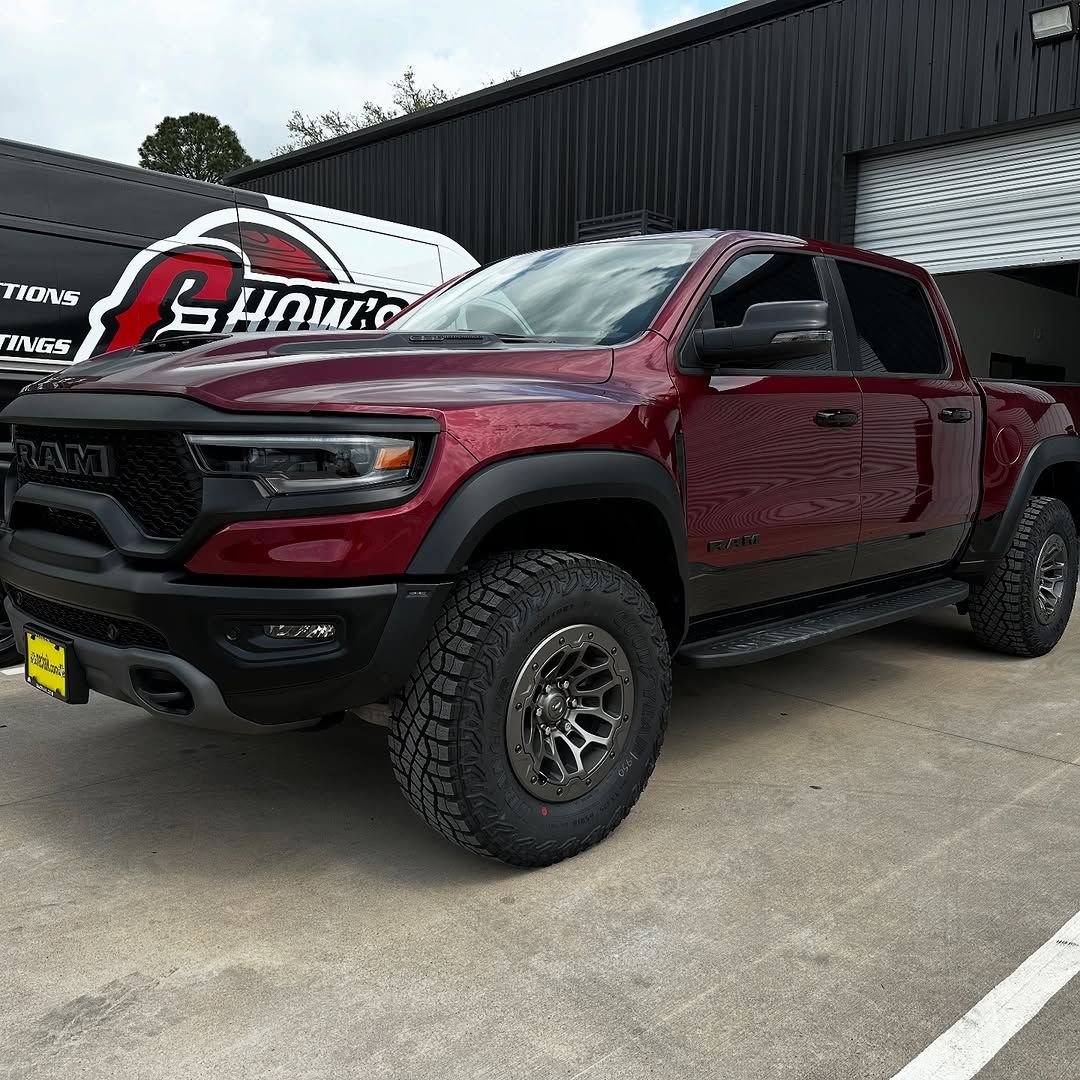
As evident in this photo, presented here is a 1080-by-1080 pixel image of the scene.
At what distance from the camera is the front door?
3113 mm

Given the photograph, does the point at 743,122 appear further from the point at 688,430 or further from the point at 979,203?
the point at 688,430

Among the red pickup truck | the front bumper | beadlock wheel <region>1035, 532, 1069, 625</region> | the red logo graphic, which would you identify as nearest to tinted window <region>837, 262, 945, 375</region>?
the red pickup truck

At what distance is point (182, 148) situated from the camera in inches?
1954

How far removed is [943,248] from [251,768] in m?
8.89

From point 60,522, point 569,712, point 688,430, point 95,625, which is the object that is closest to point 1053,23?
point 688,430

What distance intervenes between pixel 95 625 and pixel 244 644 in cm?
48

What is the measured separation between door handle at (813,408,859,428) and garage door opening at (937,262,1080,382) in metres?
10.7

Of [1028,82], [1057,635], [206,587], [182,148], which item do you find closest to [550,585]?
[206,587]

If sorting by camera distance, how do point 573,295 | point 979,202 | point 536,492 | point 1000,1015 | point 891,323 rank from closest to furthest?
point 1000,1015
point 536,492
point 573,295
point 891,323
point 979,202

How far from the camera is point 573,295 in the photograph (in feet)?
11.2

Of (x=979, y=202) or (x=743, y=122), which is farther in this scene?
(x=743, y=122)

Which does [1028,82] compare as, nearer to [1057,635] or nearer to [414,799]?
[1057,635]

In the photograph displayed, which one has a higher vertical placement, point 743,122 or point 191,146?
point 191,146

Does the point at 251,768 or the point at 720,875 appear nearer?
the point at 720,875
